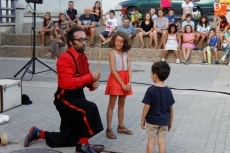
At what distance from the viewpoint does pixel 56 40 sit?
17156mm

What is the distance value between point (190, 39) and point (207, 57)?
0.81 m

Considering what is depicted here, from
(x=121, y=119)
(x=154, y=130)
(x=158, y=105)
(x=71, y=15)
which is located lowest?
(x=121, y=119)

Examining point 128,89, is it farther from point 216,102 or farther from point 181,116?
point 216,102

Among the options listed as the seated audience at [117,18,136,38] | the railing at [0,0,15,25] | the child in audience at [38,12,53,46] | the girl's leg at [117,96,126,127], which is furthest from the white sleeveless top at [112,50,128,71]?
the railing at [0,0,15,25]

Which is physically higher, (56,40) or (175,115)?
(56,40)

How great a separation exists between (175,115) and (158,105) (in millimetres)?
2987

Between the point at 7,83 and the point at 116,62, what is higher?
the point at 116,62

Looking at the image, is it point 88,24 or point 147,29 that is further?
point 88,24

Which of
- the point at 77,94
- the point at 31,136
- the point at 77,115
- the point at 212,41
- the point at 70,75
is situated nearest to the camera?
the point at 70,75

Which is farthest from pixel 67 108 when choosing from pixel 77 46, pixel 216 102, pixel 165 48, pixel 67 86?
pixel 165 48

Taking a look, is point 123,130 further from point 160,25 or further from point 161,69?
point 160,25

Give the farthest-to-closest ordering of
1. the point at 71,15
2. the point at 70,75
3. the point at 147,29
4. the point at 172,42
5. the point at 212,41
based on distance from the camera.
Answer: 1. the point at 71,15
2. the point at 147,29
3. the point at 172,42
4. the point at 212,41
5. the point at 70,75

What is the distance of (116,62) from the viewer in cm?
726

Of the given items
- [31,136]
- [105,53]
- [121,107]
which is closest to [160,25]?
[105,53]
